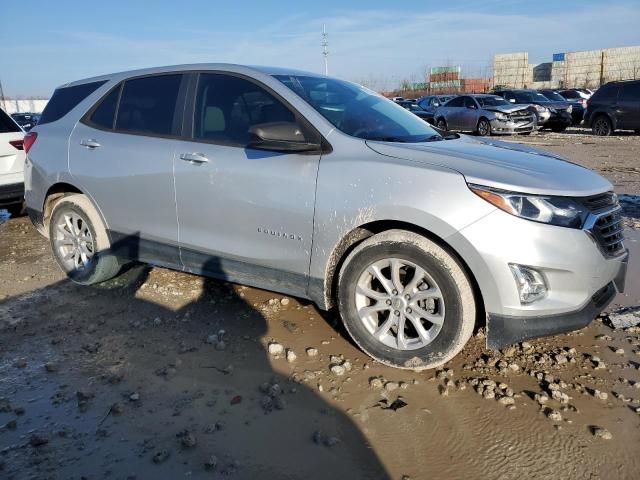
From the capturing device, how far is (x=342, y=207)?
3.11 m

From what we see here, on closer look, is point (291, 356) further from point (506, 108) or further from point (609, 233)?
point (506, 108)

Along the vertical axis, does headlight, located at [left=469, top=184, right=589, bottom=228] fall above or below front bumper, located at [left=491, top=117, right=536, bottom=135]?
above

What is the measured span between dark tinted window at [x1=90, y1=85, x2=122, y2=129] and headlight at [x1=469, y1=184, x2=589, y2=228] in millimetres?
3079

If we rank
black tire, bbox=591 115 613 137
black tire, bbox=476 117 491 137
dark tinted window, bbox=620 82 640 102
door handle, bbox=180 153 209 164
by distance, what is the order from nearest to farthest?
door handle, bbox=180 153 209 164 → dark tinted window, bbox=620 82 640 102 → black tire, bbox=591 115 613 137 → black tire, bbox=476 117 491 137

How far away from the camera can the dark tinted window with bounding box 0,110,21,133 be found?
258 inches

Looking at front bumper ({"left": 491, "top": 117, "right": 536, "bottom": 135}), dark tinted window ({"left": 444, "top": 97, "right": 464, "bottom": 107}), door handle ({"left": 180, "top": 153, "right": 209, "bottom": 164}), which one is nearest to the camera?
door handle ({"left": 180, "top": 153, "right": 209, "bottom": 164})

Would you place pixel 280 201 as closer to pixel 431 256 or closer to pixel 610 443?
pixel 431 256

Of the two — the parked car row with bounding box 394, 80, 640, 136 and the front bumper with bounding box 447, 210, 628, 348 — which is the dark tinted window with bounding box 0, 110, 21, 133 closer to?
the front bumper with bounding box 447, 210, 628, 348

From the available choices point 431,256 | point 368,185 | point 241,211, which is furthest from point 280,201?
point 431,256

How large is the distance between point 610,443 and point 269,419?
1625 millimetres

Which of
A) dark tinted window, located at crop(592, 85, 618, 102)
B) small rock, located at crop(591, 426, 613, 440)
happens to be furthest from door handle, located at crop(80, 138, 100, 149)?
dark tinted window, located at crop(592, 85, 618, 102)

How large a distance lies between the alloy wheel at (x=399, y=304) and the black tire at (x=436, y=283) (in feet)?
0.09

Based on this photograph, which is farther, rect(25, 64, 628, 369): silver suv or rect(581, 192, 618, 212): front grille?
rect(581, 192, 618, 212): front grille

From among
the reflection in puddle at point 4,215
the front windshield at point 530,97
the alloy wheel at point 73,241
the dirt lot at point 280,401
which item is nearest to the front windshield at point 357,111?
the dirt lot at point 280,401
